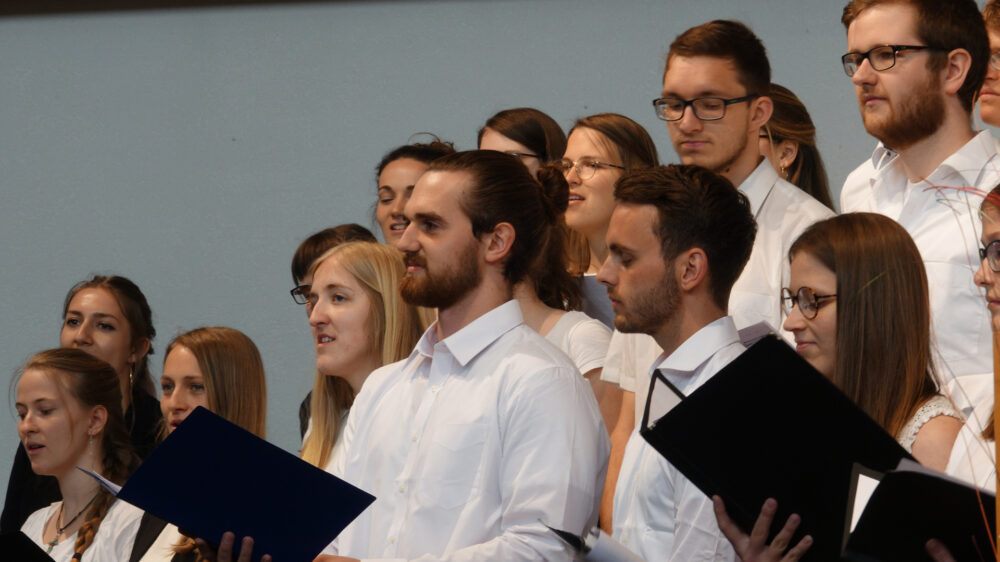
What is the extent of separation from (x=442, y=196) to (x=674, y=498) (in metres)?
0.71

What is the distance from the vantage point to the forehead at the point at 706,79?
2885 millimetres

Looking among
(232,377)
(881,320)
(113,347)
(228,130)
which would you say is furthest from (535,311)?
(228,130)

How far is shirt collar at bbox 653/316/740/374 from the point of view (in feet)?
7.35

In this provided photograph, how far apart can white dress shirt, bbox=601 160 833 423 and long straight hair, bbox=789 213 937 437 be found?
46cm

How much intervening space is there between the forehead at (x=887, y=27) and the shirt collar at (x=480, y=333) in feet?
3.15

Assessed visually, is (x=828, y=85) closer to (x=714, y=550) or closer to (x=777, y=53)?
(x=777, y=53)

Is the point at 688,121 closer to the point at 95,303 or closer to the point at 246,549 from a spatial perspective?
the point at 246,549

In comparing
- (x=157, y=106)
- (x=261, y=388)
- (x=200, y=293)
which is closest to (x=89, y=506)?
(x=261, y=388)

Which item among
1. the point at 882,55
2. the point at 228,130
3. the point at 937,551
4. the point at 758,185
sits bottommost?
the point at 937,551

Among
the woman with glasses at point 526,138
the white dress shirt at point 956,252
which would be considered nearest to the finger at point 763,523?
the white dress shirt at point 956,252

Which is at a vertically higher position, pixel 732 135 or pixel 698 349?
pixel 732 135

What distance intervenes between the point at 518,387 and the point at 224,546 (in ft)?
1.82

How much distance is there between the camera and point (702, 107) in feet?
9.46

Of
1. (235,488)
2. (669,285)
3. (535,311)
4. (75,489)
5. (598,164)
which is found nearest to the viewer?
(235,488)
